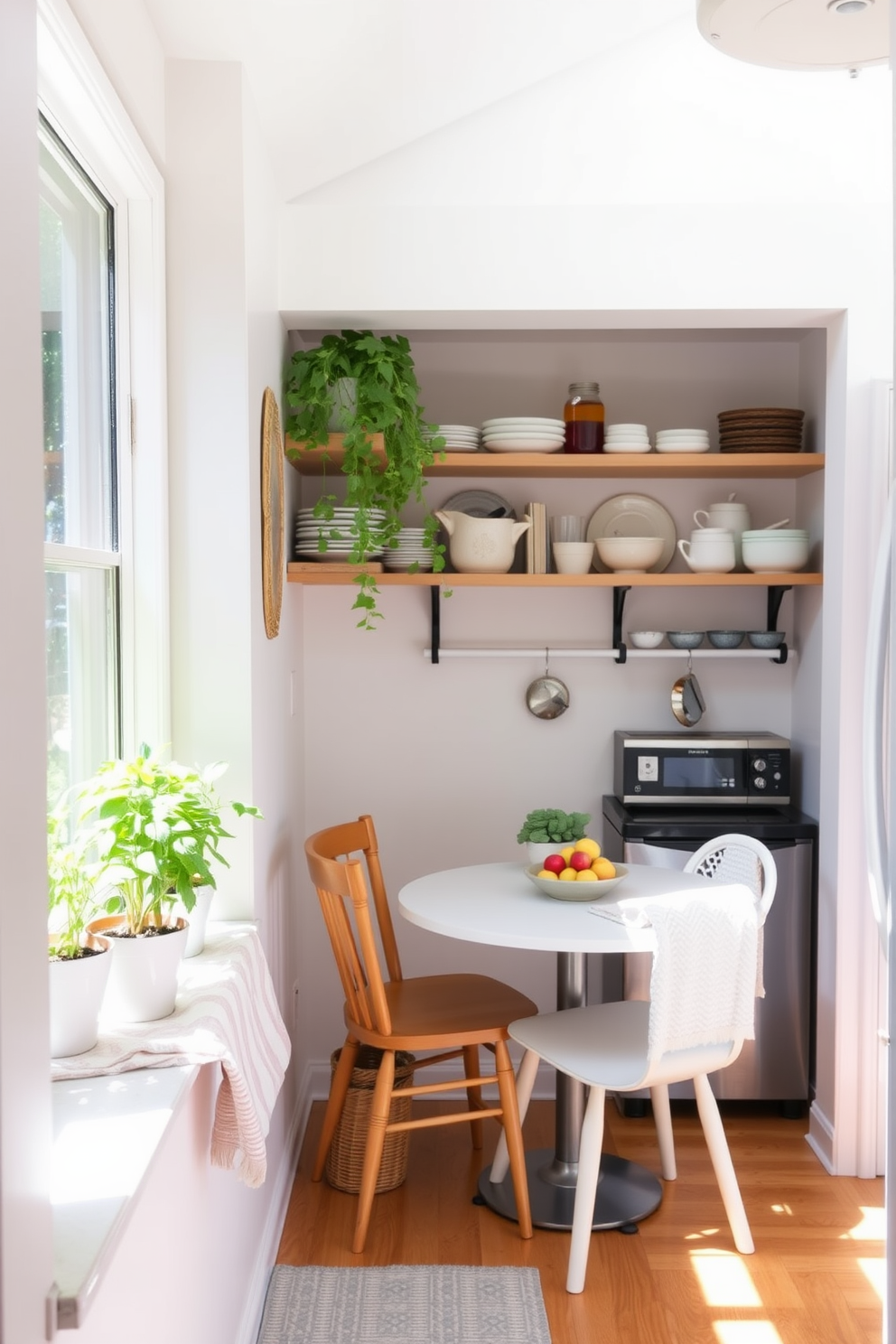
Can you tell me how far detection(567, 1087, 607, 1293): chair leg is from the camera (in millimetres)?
2486

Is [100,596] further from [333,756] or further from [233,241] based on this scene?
[333,756]

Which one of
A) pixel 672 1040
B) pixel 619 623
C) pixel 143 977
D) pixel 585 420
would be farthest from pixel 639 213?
pixel 143 977

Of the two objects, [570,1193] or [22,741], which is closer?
[22,741]

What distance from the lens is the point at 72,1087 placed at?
4.92 feet

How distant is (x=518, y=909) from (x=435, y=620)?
104 cm

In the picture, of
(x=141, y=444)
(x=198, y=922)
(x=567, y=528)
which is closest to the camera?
(x=198, y=922)

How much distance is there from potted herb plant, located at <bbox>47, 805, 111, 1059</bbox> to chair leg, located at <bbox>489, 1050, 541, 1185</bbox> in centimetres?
148

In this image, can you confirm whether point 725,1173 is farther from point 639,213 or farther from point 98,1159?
point 639,213

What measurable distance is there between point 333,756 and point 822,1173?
177 centimetres

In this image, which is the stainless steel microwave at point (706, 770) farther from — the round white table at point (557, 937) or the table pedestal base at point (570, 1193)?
the table pedestal base at point (570, 1193)

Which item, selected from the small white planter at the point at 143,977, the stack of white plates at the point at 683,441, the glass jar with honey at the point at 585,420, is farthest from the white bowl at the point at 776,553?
the small white planter at the point at 143,977

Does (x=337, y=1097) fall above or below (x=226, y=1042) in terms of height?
below

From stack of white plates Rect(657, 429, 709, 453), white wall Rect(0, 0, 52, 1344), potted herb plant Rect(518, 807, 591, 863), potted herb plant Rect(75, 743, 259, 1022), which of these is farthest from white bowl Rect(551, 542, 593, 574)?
white wall Rect(0, 0, 52, 1344)

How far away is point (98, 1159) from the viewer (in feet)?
4.26
